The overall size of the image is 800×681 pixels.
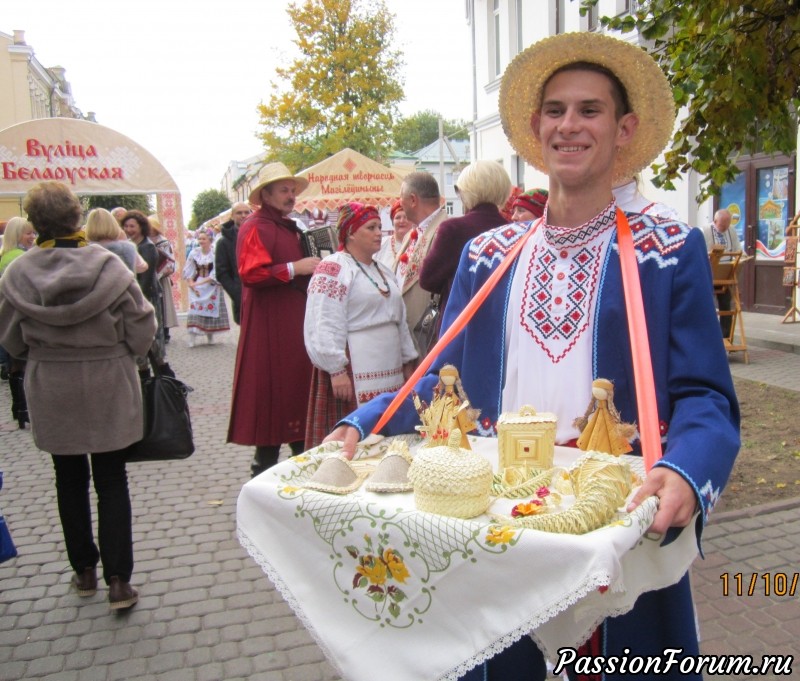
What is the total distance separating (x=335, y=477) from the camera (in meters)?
1.41

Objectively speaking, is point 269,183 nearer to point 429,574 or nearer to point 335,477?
point 335,477

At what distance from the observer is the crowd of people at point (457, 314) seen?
152 centimetres

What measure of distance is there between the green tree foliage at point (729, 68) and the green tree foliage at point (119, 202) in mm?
21894

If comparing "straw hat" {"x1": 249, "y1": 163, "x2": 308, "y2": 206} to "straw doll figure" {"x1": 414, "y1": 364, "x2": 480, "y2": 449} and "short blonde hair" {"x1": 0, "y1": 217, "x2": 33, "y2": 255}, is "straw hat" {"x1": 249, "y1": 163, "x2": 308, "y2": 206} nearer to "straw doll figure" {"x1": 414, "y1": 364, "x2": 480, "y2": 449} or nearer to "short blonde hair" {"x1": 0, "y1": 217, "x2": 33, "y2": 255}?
"straw doll figure" {"x1": 414, "y1": 364, "x2": 480, "y2": 449}

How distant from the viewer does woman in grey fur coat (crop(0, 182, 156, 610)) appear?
3.25 meters

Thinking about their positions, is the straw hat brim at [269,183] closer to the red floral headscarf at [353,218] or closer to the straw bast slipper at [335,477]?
the red floral headscarf at [353,218]

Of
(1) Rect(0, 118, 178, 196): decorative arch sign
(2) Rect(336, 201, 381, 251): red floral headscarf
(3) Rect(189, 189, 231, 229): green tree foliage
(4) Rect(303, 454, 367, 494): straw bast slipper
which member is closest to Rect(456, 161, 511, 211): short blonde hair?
(2) Rect(336, 201, 381, 251): red floral headscarf

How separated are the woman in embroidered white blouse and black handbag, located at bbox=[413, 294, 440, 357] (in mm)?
108

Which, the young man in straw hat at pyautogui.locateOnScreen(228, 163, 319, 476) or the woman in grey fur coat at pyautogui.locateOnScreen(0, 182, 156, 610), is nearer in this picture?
the woman in grey fur coat at pyautogui.locateOnScreen(0, 182, 156, 610)

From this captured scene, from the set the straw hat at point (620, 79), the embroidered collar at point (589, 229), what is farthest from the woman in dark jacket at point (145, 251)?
the embroidered collar at point (589, 229)

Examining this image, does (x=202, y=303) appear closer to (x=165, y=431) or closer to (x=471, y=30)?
(x=165, y=431)

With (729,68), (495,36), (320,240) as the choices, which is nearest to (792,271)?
(729,68)

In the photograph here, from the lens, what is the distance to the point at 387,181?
12062mm

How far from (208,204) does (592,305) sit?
206 feet
